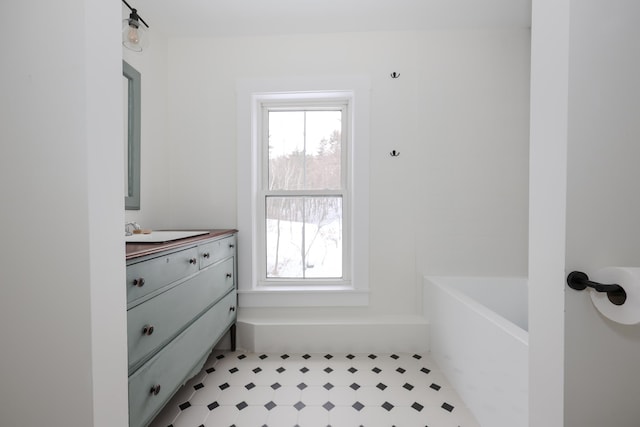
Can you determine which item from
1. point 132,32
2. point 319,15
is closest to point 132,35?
point 132,32

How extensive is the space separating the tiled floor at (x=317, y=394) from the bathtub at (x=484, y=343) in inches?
5.3

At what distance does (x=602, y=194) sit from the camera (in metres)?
0.64

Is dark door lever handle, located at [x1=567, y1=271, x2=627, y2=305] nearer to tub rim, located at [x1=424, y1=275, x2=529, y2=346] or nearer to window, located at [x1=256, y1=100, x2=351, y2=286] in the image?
tub rim, located at [x1=424, y1=275, x2=529, y2=346]

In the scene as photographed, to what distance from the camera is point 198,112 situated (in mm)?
2193

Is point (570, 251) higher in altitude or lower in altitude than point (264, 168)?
lower

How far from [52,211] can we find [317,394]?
1579 millimetres

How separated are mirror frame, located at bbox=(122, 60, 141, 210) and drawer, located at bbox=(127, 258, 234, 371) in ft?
2.31

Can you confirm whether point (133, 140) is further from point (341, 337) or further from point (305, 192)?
point (341, 337)

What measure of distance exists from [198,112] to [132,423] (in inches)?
78.5

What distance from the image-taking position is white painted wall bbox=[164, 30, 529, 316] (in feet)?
7.04

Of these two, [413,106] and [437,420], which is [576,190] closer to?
[437,420]

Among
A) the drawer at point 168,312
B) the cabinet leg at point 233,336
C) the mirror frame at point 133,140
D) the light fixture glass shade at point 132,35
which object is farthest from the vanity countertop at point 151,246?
the light fixture glass shade at point 132,35

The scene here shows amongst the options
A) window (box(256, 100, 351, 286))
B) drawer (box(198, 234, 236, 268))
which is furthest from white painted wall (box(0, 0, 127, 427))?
window (box(256, 100, 351, 286))

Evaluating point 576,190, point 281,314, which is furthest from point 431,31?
point 281,314
